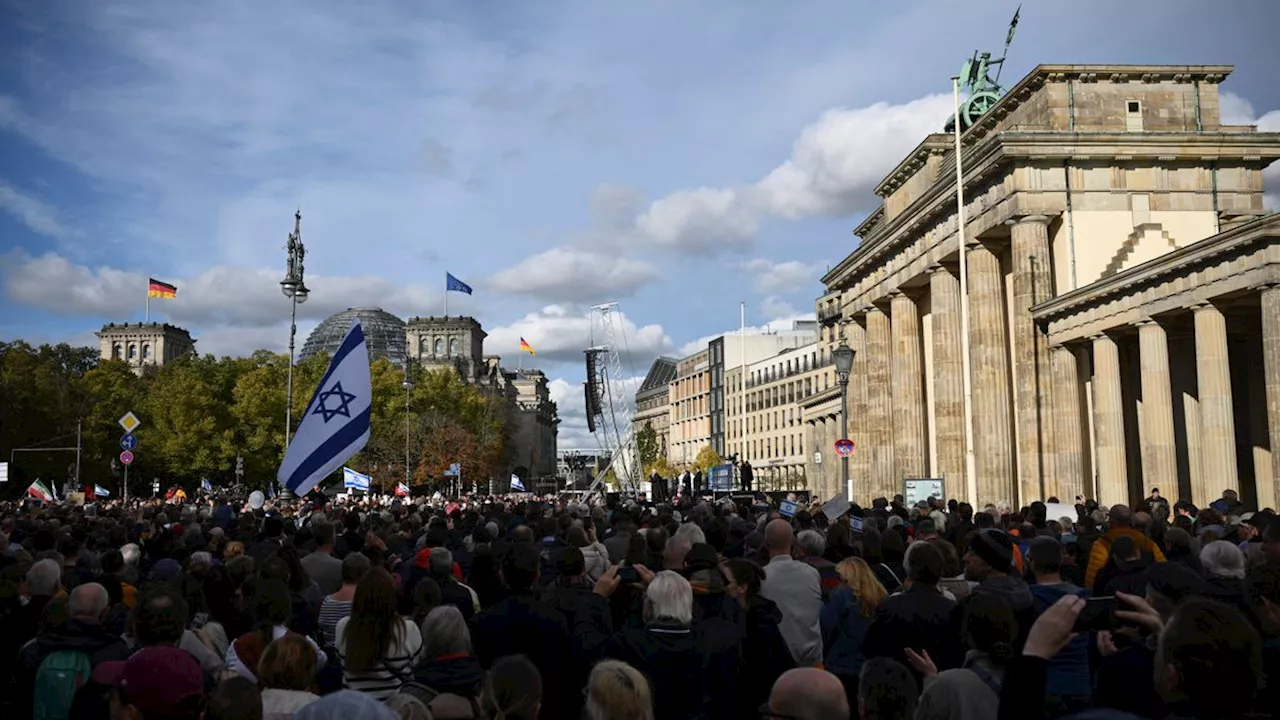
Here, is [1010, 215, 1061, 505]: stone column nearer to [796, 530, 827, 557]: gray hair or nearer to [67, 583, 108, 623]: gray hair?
[796, 530, 827, 557]: gray hair

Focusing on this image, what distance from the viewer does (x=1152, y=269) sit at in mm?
30094

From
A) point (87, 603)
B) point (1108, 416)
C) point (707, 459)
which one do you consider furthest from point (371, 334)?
point (87, 603)

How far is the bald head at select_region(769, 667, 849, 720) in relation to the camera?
380cm

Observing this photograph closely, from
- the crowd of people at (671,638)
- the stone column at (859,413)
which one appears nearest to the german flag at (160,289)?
the stone column at (859,413)

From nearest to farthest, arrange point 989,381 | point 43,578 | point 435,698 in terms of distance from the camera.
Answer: point 435,698, point 43,578, point 989,381

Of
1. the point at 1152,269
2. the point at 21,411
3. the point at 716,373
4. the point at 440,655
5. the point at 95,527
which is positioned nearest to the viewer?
the point at 440,655

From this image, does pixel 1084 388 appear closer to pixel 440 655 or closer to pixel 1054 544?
pixel 1054 544

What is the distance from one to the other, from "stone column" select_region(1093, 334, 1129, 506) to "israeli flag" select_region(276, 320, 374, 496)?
25.2 m

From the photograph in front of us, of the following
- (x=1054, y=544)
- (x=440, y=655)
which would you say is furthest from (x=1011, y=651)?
(x=440, y=655)

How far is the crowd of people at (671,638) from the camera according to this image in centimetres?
408

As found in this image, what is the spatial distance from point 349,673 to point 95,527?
1072cm

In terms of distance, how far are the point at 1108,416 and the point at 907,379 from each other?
16775 mm

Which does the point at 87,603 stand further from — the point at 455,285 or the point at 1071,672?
the point at 455,285

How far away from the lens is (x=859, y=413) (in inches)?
2287
